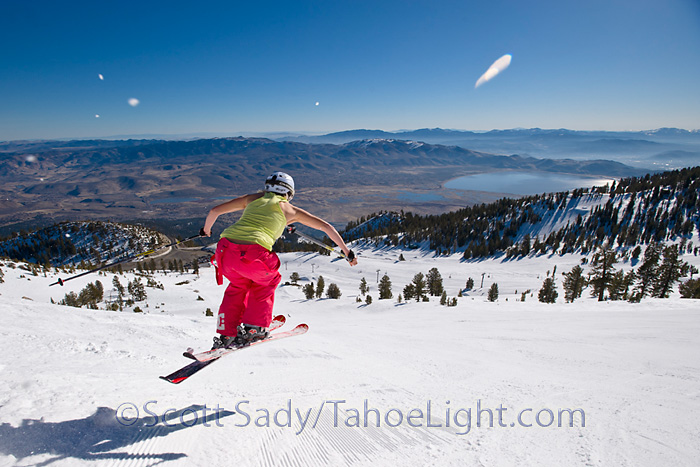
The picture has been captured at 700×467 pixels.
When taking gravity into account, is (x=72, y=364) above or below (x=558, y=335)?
above

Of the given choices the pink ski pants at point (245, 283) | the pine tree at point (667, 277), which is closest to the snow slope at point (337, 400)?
the pink ski pants at point (245, 283)

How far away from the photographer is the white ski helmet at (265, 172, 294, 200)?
17.6ft

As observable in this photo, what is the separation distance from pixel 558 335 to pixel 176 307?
111 ft

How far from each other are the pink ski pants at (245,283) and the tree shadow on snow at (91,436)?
1620mm

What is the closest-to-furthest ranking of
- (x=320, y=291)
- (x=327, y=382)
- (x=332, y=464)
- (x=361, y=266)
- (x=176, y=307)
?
(x=332, y=464)
(x=327, y=382)
(x=176, y=307)
(x=320, y=291)
(x=361, y=266)

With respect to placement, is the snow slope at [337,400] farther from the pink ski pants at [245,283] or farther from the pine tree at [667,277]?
the pine tree at [667,277]

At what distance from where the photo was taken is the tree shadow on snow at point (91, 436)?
102 inches

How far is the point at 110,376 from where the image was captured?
441cm

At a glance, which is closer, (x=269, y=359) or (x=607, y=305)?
(x=269, y=359)

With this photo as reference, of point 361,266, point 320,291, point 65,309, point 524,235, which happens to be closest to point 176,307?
point 320,291

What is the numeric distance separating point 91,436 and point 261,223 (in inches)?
120

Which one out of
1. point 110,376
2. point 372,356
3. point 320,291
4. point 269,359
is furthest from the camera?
point 320,291

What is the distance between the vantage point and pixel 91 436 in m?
2.87

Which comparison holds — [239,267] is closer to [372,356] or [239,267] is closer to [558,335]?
[372,356]
